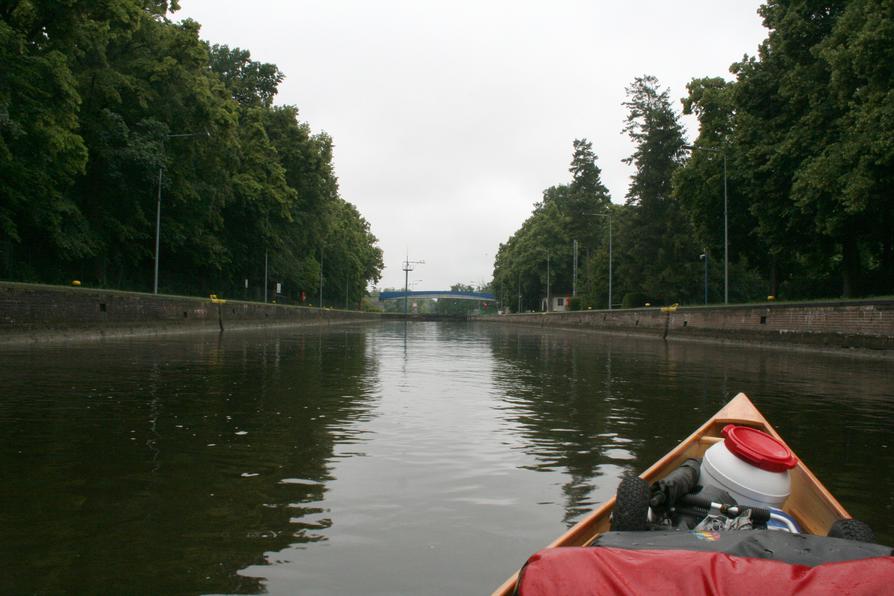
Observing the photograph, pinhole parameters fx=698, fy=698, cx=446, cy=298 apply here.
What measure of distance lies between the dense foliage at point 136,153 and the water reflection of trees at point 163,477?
56.2 feet

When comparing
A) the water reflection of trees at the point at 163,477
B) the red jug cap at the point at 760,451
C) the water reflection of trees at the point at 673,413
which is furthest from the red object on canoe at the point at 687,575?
the water reflection of trees at the point at 673,413

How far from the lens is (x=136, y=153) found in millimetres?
31953

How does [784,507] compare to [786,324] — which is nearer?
[784,507]

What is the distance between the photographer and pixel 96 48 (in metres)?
31.5

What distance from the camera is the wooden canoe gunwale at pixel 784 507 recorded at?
10.2 ft

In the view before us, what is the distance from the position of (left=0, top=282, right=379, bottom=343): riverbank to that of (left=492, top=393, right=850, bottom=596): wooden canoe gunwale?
19.1 metres

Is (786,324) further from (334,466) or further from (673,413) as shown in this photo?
(334,466)

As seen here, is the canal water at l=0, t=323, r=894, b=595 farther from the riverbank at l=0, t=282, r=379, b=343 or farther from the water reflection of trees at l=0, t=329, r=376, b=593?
the riverbank at l=0, t=282, r=379, b=343

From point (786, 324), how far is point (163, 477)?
25362 mm

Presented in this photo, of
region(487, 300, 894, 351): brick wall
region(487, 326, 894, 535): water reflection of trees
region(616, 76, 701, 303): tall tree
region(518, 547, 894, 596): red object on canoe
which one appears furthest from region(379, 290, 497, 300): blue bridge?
region(518, 547, 894, 596): red object on canoe

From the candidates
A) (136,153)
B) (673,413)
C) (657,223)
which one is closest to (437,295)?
(657,223)

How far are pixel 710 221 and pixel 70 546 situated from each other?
134 ft

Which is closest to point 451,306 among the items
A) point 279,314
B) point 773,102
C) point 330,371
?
point 279,314

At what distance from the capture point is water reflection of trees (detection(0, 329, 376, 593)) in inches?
140
